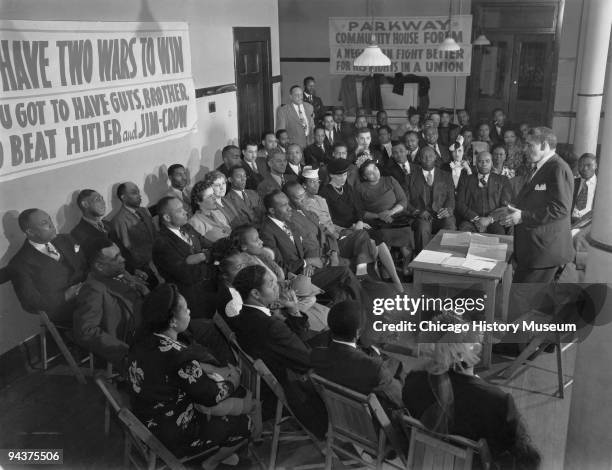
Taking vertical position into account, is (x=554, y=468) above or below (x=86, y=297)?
below

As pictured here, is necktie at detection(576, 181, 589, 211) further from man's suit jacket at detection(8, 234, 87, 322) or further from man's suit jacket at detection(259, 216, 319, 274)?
man's suit jacket at detection(8, 234, 87, 322)

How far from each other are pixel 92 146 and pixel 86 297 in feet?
5.15

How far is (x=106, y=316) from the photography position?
3561mm

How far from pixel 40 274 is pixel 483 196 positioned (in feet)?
12.2

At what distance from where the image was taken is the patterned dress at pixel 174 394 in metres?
2.55

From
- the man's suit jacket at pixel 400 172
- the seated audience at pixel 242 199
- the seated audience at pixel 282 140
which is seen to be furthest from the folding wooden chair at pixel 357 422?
the seated audience at pixel 282 140

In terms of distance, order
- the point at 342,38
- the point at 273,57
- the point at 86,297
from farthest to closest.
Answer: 1. the point at 342,38
2. the point at 273,57
3. the point at 86,297

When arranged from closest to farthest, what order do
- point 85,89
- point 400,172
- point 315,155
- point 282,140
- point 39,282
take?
point 39,282 < point 85,89 < point 400,172 < point 282,140 < point 315,155

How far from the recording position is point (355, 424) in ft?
8.60

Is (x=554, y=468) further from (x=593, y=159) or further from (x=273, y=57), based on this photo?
(x=273, y=57)

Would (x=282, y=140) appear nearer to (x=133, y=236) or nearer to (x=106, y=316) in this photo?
(x=133, y=236)

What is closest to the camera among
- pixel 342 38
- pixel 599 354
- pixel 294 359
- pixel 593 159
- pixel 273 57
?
pixel 599 354

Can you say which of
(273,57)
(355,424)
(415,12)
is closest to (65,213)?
(355,424)

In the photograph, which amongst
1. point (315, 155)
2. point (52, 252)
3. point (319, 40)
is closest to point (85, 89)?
point (52, 252)
